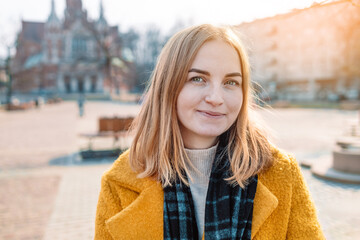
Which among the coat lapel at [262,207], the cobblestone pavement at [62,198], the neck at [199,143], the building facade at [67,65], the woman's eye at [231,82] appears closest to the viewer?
the coat lapel at [262,207]

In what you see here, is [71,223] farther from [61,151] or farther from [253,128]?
[61,151]

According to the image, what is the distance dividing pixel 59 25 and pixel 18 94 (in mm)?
14437

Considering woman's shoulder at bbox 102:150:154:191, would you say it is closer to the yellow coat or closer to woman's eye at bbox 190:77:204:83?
the yellow coat

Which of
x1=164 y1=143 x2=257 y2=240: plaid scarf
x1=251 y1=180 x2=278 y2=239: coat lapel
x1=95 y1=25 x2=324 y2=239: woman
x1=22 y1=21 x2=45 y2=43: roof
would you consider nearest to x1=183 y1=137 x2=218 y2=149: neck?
x1=95 y1=25 x2=324 y2=239: woman

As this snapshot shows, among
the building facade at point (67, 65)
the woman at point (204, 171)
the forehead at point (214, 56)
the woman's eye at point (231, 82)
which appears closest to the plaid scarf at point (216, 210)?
the woman at point (204, 171)

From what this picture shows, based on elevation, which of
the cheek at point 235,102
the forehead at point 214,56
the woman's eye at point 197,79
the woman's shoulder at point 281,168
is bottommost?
the woman's shoulder at point 281,168

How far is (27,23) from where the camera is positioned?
67.6 m

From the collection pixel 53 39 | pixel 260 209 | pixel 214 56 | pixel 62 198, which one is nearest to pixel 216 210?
pixel 260 209

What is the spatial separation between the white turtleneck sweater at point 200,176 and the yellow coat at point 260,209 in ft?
0.61

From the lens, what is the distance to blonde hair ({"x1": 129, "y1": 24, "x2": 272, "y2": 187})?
5.08 feet

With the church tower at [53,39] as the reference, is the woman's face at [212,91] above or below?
below

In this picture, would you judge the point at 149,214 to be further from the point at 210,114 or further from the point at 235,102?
the point at 235,102

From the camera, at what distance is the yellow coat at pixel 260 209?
1498 mm

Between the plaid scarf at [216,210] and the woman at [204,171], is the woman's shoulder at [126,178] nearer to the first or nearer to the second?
the woman at [204,171]
